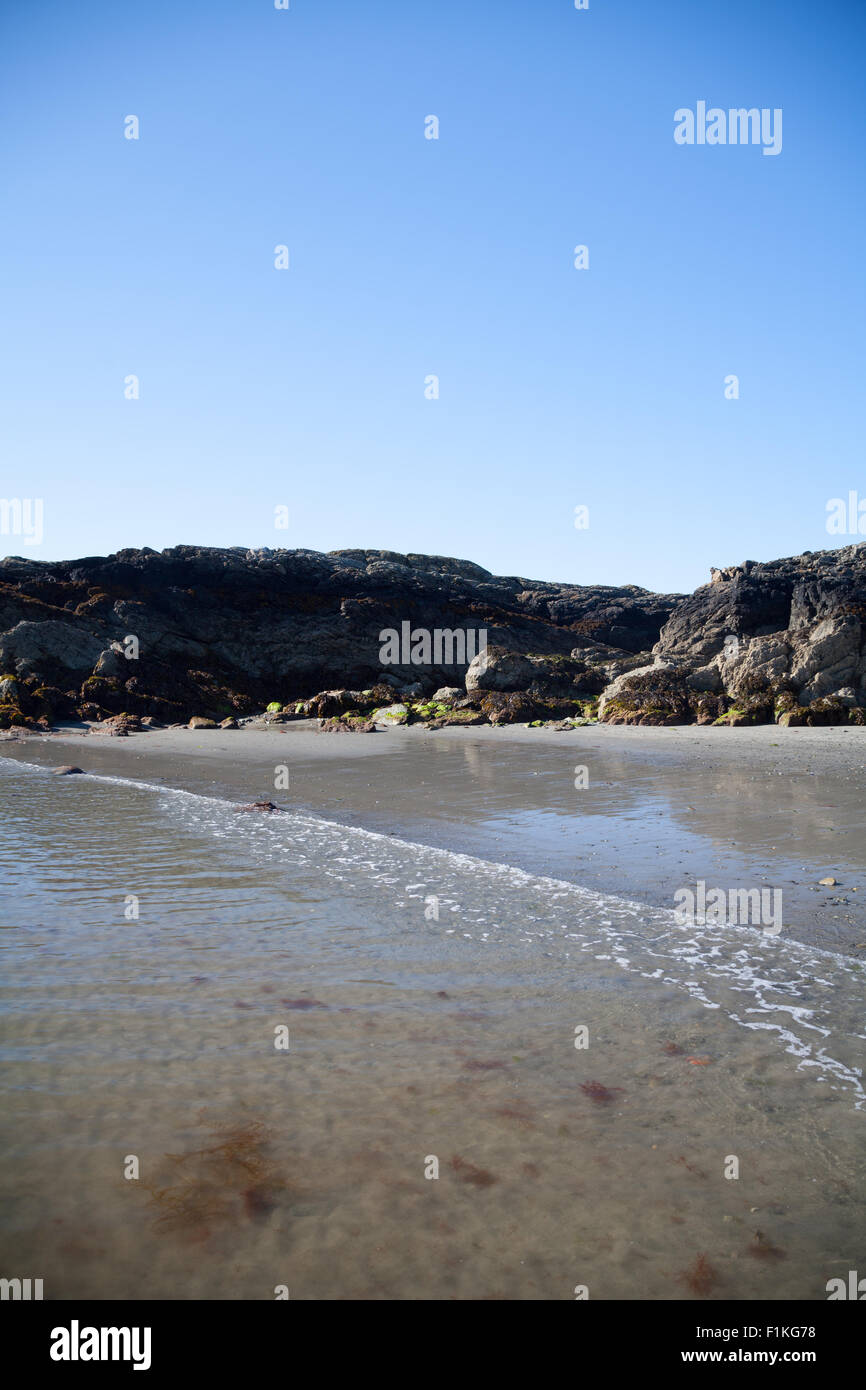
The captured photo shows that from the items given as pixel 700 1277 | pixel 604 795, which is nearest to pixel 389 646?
pixel 604 795

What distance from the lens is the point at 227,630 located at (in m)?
43.0

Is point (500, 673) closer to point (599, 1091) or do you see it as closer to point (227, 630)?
point (227, 630)

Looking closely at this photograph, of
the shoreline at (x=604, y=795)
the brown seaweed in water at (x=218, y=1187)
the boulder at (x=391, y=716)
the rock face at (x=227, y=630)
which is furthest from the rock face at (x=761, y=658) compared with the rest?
the brown seaweed in water at (x=218, y=1187)

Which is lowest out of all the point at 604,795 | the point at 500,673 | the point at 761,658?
the point at 604,795

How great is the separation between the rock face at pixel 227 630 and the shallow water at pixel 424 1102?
26.4m

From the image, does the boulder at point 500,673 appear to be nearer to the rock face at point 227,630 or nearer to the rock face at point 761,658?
the rock face at point 227,630

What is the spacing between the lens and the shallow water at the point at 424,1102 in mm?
2879

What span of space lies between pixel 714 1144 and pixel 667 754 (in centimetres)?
1548

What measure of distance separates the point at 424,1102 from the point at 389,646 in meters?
41.2

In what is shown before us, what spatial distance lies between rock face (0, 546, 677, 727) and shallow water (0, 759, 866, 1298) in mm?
26360

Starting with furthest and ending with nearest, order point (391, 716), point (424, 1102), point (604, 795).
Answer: point (391, 716), point (604, 795), point (424, 1102)

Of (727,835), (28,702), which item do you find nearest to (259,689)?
(28,702)

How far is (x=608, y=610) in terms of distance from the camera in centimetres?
5947
